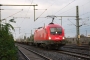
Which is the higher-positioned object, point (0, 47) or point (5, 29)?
point (5, 29)

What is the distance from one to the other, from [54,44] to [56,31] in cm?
174

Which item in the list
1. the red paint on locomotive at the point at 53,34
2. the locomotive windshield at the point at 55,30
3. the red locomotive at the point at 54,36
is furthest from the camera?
the locomotive windshield at the point at 55,30

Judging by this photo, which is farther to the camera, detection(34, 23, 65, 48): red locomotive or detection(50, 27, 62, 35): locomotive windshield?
detection(50, 27, 62, 35): locomotive windshield

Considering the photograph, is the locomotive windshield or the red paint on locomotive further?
the locomotive windshield

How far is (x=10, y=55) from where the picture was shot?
464 inches

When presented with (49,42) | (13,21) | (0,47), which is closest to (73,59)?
(13,21)

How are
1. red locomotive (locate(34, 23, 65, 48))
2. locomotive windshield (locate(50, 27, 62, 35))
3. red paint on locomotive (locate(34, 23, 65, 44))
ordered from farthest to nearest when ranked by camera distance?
locomotive windshield (locate(50, 27, 62, 35)), red paint on locomotive (locate(34, 23, 65, 44)), red locomotive (locate(34, 23, 65, 48))

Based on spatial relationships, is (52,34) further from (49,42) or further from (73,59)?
(73,59)

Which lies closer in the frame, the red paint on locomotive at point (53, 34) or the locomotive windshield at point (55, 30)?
the red paint on locomotive at point (53, 34)

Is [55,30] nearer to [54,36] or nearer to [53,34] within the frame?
[53,34]

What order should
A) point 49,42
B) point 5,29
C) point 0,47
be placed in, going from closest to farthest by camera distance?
point 0,47 → point 5,29 → point 49,42

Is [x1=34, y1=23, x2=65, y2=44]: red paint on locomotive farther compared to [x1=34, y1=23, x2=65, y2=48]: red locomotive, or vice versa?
[x1=34, y1=23, x2=65, y2=44]: red paint on locomotive

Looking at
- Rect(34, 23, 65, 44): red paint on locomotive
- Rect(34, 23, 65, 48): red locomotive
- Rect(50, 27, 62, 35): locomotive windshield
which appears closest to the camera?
Rect(34, 23, 65, 48): red locomotive

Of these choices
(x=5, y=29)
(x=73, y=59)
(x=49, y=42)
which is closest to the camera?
(x=5, y=29)
